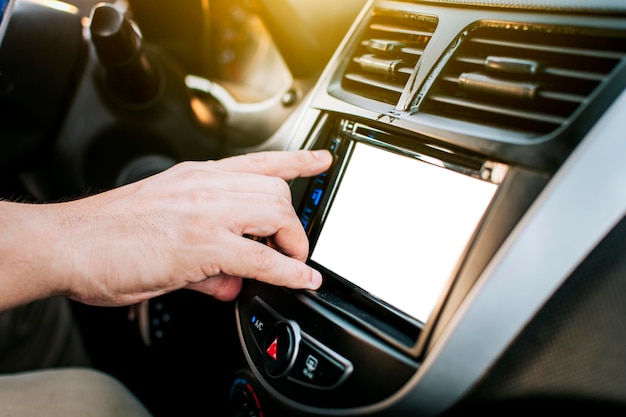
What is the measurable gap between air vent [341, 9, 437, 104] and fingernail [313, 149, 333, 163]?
97 millimetres

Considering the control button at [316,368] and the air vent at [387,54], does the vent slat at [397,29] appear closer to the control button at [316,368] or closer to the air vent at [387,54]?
the air vent at [387,54]

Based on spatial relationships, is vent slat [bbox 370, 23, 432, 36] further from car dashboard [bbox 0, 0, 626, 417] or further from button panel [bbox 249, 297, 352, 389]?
button panel [bbox 249, 297, 352, 389]

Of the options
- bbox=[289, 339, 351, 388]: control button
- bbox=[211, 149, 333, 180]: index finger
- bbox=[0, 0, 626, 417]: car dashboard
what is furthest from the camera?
bbox=[211, 149, 333, 180]: index finger

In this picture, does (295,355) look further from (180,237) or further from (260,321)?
(180,237)

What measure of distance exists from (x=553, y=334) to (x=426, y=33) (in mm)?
394

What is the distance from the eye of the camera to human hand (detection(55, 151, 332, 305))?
23.8 inches

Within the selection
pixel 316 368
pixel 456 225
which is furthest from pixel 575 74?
pixel 316 368

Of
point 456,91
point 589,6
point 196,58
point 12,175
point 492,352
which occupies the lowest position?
point 12,175

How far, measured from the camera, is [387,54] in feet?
→ 2.22

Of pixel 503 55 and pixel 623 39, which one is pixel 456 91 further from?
pixel 623 39

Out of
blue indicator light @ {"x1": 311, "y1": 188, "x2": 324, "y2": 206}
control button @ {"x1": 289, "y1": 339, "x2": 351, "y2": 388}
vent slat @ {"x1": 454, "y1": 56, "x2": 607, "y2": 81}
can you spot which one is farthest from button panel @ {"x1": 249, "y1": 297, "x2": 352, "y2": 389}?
vent slat @ {"x1": 454, "y1": 56, "x2": 607, "y2": 81}

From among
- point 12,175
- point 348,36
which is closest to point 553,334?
point 348,36

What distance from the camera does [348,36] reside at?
750 millimetres

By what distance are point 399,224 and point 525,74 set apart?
0.21 meters
